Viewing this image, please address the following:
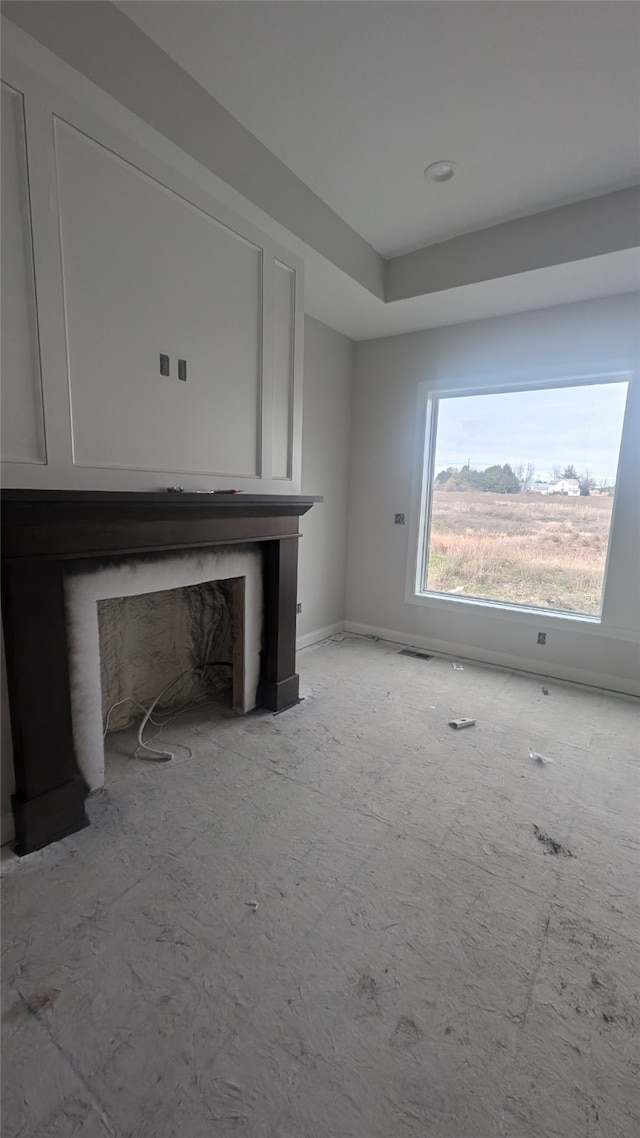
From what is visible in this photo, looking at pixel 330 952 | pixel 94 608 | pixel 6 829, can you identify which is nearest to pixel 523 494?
Result: pixel 94 608

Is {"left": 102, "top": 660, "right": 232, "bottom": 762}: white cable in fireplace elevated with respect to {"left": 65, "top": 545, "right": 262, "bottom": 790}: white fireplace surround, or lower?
lower

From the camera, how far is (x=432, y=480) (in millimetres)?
4012

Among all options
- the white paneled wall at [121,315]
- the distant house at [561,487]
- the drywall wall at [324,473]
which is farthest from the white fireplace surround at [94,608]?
the distant house at [561,487]

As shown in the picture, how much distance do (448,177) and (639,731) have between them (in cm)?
325

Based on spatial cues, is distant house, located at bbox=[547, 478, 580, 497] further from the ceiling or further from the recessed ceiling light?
the recessed ceiling light

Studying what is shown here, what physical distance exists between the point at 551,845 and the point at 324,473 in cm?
302

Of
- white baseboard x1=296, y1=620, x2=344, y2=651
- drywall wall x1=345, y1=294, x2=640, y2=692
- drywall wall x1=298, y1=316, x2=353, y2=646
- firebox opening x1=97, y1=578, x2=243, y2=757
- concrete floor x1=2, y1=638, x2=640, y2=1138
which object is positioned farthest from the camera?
white baseboard x1=296, y1=620, x2=344, y2=651

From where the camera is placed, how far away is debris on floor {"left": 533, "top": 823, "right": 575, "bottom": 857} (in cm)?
179

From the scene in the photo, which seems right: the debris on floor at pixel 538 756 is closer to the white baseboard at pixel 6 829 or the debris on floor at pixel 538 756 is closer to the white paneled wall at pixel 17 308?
the white baseboard at pixel 6 829

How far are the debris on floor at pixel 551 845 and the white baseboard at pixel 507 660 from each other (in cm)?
179

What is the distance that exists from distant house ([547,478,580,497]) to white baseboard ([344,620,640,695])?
1273 millimetres

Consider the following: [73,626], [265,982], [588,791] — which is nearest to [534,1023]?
[265,982]

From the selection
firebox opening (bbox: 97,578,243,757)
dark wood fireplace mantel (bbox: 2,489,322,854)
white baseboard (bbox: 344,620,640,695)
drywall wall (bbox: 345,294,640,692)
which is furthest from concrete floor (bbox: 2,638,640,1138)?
drywall wall (bbox: 345,294,640,692)

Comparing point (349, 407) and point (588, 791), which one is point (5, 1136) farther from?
point (349, 407)
